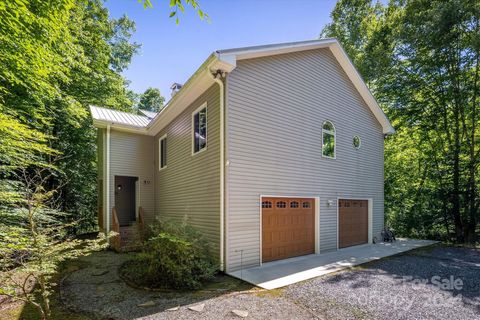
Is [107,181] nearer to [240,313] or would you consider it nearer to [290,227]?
[290,227]

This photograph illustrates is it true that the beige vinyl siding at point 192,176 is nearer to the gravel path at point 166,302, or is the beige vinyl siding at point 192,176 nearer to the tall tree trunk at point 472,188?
the gravel path at point 166,302

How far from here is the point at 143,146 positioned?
464 inches

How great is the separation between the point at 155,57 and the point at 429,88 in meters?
12.2

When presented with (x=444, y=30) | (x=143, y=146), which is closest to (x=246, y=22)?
(x=143, y=146)

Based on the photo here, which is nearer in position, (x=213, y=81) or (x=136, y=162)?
(x=213, y=81)

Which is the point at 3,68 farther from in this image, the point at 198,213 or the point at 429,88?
the point at 429,88

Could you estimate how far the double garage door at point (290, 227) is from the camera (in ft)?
23.9

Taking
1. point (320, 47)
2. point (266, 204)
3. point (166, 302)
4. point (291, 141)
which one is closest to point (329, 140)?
point (291, 141)

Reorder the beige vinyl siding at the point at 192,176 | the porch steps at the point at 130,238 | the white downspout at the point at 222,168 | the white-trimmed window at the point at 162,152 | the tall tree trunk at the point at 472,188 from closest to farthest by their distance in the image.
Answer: the white downspout at the point at 222,168, the beige vinyl siding at the point at 192,176, the porch steps at the point at 130,238, the white-trimmed window at the point at 162,152, the tall tree trunk at the point at 472,188

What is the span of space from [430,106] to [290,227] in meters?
10.2

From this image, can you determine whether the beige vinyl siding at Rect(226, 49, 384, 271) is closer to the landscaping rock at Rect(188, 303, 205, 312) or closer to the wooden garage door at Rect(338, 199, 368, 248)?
the wooden garage door at Rect(338, 199, 368, 248)

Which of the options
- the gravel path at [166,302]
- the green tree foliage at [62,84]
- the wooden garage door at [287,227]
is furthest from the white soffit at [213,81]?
the gravel path at [166,302]

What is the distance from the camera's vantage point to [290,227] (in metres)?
7.88

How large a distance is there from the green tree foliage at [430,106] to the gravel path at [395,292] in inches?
240
